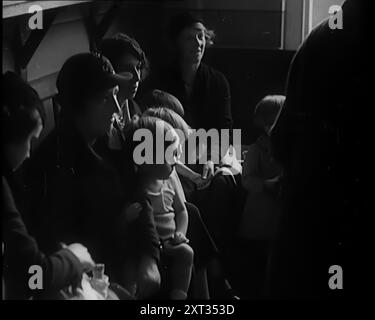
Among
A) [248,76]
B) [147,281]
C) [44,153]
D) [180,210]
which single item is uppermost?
[248,76]

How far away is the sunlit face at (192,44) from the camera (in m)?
1.67

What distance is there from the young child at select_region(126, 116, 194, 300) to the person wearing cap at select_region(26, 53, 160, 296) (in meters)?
0.03

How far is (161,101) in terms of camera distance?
1667mm

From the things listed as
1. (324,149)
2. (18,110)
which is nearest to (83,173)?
(18,110)

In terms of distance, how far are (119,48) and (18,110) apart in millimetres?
193

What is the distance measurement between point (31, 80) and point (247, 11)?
0.37m

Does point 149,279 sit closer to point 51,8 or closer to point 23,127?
point 23,127

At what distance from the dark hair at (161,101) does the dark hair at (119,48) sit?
55mm

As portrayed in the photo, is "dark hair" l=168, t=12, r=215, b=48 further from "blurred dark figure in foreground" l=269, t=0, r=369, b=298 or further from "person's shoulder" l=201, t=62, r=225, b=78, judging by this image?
"blurred dark figure in foreground" l=269, t=0, r=369, b=298

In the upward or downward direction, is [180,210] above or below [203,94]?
below

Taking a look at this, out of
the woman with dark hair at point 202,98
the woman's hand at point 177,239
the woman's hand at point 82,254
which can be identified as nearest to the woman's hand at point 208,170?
the woman with dark hair at point 202,98

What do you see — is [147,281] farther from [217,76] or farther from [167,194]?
[217,76]

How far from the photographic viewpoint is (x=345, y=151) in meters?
1.63
